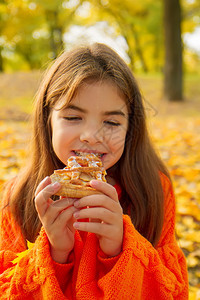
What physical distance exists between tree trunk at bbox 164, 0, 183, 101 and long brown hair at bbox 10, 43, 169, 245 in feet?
28.6

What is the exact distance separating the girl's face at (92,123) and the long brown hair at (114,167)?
0.35ft

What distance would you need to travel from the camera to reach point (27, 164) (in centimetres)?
204

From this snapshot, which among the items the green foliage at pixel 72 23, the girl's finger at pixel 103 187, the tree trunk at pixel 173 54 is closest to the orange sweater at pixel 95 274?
the girl's finger at pixel 103 187

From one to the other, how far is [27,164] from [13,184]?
18cm

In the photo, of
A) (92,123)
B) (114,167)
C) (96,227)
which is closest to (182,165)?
(114,167)

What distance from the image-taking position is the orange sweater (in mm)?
1373

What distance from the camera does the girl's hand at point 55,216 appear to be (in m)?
1.27

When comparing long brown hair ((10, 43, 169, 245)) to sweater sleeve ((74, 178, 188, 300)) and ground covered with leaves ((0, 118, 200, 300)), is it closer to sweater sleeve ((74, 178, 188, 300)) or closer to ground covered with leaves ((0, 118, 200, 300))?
sweater sleeve ((74, 178, 188, 300))

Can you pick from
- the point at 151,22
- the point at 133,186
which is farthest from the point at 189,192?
the point at 151,22

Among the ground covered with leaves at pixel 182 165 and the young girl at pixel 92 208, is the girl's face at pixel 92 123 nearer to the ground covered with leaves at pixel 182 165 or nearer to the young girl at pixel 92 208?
the young girl at pixel 92 208

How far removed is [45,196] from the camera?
1260 millimetres

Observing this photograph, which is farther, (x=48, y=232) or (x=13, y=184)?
(x=13, y=184)

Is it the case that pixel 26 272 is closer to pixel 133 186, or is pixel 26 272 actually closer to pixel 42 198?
pixel 42 198

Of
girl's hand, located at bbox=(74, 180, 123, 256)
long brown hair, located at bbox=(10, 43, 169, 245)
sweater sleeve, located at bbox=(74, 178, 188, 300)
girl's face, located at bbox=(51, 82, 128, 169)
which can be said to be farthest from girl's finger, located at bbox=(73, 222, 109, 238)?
long brown hair, located at bbox=(10, 43, 169, 245)
